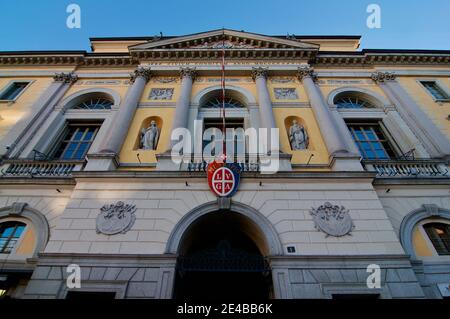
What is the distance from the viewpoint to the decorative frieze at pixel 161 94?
1430cm

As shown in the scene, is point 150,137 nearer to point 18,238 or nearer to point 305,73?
point 18,238

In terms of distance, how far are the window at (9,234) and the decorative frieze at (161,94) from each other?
8363 mm

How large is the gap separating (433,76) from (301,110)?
10100 millimetres

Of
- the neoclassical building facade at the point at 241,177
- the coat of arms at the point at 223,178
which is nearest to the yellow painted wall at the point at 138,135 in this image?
the neoclassical building facade at the point at 241,177

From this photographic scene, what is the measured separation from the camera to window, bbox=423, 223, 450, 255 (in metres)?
8.90

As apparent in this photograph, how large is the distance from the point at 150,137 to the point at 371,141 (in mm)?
11146

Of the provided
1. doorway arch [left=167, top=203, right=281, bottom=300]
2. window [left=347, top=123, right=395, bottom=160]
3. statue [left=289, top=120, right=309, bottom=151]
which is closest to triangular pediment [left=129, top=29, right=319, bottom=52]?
window [left=347, top=123, right=395, bottom=160]

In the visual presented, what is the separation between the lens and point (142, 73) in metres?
15.2

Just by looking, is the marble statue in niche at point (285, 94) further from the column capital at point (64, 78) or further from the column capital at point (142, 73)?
the column capital at point (64, 78)

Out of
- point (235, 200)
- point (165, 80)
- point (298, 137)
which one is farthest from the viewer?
point (165, 80)

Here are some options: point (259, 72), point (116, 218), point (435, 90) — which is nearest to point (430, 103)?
point (435, 90)

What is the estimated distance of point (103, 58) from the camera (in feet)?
54.8

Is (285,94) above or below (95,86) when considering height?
below
